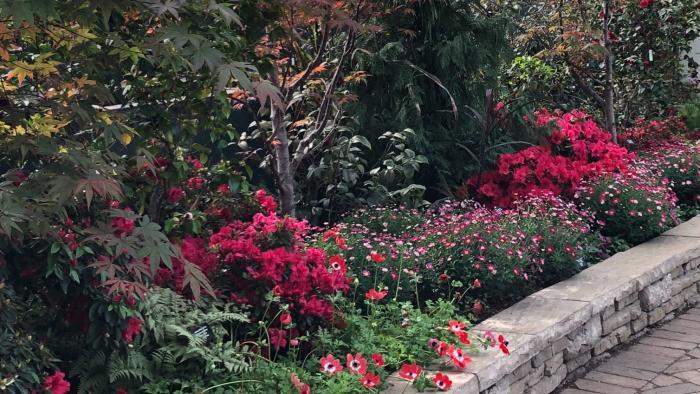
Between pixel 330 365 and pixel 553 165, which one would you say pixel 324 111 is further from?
pixel 330 365

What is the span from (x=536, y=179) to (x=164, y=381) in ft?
12.7

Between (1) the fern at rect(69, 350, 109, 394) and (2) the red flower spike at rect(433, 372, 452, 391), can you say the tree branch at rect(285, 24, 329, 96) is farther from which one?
(1) the fern at rect(69, 350, 109, 394)

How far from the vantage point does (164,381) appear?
3.02 meters

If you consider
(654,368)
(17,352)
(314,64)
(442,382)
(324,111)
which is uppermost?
(314,64)

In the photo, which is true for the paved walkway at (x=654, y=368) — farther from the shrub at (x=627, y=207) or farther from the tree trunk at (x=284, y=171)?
the tree trunk at (x=284, y=171)

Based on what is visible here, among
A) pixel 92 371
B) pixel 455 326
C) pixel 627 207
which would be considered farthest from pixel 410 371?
pixel 627 207

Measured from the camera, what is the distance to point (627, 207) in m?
5.80

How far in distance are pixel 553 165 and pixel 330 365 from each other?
3.39 m

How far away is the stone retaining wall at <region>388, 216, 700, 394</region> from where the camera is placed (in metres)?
3.68

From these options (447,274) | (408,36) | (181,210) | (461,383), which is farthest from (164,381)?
(408,36)

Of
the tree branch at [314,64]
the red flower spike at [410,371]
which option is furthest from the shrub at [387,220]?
the red flower spike at [410,371]

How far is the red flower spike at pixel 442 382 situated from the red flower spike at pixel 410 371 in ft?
0.29

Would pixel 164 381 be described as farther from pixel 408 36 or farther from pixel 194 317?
pixel 408 36

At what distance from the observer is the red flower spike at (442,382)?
10.8 ft
